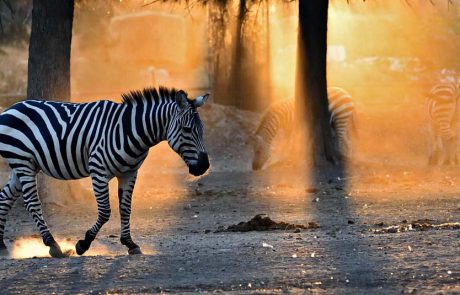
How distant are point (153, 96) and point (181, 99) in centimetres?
47

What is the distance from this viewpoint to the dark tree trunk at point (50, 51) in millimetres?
15289

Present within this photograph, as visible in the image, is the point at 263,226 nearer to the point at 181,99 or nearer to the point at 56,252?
the point at 181,99

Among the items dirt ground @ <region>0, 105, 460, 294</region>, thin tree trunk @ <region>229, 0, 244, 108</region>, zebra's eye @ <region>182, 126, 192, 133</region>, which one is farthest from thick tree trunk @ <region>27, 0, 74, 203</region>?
thin tree trunk @ <region>229, 0, 244, 108</region>

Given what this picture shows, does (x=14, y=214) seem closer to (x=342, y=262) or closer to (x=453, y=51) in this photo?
(x=342, y=262)

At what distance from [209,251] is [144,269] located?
1108 mm

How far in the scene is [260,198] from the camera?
15609 mm

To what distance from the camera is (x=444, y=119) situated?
21.6m

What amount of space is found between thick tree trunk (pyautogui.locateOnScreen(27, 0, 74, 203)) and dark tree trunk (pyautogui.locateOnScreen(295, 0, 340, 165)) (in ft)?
16.1

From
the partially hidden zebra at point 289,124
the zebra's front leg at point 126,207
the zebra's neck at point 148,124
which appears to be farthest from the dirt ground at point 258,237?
the zebra's neck at point 148,124

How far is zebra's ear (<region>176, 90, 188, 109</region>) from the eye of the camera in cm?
1012

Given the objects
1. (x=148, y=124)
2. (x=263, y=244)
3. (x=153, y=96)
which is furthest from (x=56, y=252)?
(x=263, y=244)

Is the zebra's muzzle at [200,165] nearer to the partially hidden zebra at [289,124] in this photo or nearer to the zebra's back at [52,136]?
the zebra's back at [52,136]

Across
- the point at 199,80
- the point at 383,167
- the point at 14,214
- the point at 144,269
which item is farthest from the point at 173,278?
the point at 199,80

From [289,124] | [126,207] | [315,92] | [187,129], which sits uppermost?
[315,92]
